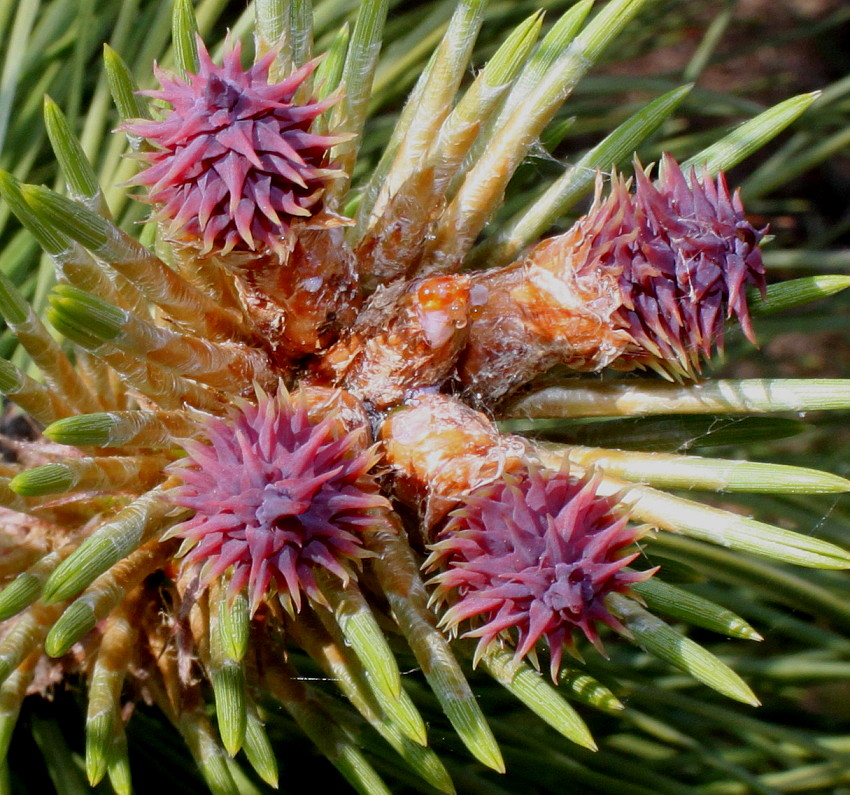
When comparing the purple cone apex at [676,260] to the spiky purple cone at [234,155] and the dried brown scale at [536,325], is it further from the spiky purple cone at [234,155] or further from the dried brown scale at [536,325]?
the spiky purple cone at [234,155]

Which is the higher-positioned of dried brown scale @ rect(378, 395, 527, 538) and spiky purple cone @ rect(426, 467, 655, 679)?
dried brown scale @ rect(378, 395, 527, 538)

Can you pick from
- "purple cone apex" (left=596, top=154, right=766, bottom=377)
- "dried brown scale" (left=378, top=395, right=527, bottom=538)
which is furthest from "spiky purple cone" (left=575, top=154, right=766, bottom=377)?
"dried brown scale" (left=378, top=395, right=527, bottom=538)

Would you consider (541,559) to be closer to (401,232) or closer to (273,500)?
(273,500)

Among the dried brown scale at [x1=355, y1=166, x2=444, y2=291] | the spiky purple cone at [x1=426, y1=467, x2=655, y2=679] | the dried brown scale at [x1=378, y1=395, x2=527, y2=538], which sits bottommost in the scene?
the spiky purple cone at [x1=426, y1=467, x2=655, y2=679]

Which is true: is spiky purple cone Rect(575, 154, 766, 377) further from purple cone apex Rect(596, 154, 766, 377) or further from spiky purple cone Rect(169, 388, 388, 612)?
spiky purple cone Rect(169, 388, 388, 612)

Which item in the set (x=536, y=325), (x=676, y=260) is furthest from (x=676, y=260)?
(x=536, y=325)

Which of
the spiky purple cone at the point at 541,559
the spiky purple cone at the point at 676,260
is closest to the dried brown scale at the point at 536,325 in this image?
the spiky purple cone at the point at 676,260

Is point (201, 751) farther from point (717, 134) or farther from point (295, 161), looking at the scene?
point (717, 134)
